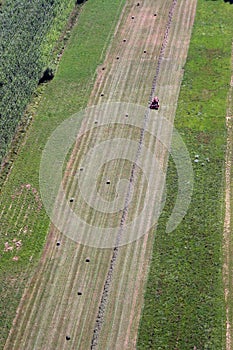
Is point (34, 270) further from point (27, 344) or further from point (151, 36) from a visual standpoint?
point (151, 36)

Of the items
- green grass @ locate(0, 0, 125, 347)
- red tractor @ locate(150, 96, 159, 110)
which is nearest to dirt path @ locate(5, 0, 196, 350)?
red tractor @ locate(150, 96, 159, 110)

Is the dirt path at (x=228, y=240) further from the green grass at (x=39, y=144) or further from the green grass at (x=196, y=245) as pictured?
the green grass at (x=39, y=144)

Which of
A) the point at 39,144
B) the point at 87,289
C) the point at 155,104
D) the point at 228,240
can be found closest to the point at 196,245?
the point at 228,240

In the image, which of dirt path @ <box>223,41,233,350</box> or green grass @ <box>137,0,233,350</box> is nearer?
green grass @ <box>137,0,233,350</box>

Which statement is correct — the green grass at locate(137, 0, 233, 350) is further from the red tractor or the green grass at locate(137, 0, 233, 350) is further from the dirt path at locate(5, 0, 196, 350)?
the red tractor

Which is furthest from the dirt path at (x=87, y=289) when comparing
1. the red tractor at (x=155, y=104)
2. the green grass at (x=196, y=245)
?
the green grass at (x=196, y=245)

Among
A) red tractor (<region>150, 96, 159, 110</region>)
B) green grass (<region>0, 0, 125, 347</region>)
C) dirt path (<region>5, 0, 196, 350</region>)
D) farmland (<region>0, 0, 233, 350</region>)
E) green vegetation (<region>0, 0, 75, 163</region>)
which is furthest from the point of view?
green vegetation (<region>0, 0, 75, 163</region>)

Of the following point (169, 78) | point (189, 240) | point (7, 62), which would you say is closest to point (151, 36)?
point (169, 78)

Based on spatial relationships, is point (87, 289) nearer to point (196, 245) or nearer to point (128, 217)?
point (128, 217)
